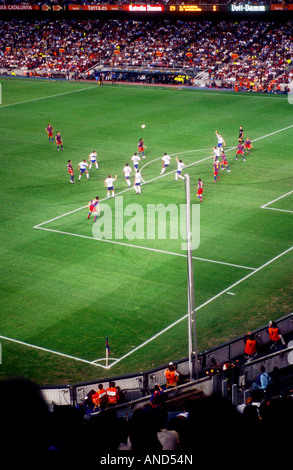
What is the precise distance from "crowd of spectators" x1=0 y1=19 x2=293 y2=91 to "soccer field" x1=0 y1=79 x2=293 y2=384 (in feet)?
68.9

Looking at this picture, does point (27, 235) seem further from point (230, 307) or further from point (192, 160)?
point (192, 160)

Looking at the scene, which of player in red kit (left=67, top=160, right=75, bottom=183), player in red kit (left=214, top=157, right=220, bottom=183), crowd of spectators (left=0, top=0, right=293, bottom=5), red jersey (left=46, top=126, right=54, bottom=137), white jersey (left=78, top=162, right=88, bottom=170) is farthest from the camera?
crowd of spectators (left=0, top=0, right=293, bottom=5)

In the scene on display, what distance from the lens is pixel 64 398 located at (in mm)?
16453

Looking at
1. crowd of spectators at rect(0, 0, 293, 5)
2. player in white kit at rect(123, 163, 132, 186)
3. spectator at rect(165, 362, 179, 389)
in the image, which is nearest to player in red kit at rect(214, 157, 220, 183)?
player in white kit at rect(123, 163, 132, 186)

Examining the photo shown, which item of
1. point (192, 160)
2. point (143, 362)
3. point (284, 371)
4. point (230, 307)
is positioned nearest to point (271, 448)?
point (284, 371)

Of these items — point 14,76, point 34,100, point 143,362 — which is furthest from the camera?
point 14,76

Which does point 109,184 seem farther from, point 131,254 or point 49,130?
point 49,130

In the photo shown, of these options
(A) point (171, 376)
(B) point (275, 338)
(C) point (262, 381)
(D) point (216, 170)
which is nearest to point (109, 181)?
(D) point (216, 170)

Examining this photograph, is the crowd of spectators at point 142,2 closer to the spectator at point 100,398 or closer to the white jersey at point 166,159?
the white jersey at point 166,159

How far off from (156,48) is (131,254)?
60.1 meters

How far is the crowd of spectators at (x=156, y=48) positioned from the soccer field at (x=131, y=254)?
21.0m

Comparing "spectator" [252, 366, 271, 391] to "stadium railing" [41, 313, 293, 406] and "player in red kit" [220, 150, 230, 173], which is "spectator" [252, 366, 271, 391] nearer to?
"stadium railing" [41, 313, 293, 406]

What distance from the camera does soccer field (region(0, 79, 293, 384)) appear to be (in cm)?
2114

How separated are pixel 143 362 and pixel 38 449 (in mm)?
16603
